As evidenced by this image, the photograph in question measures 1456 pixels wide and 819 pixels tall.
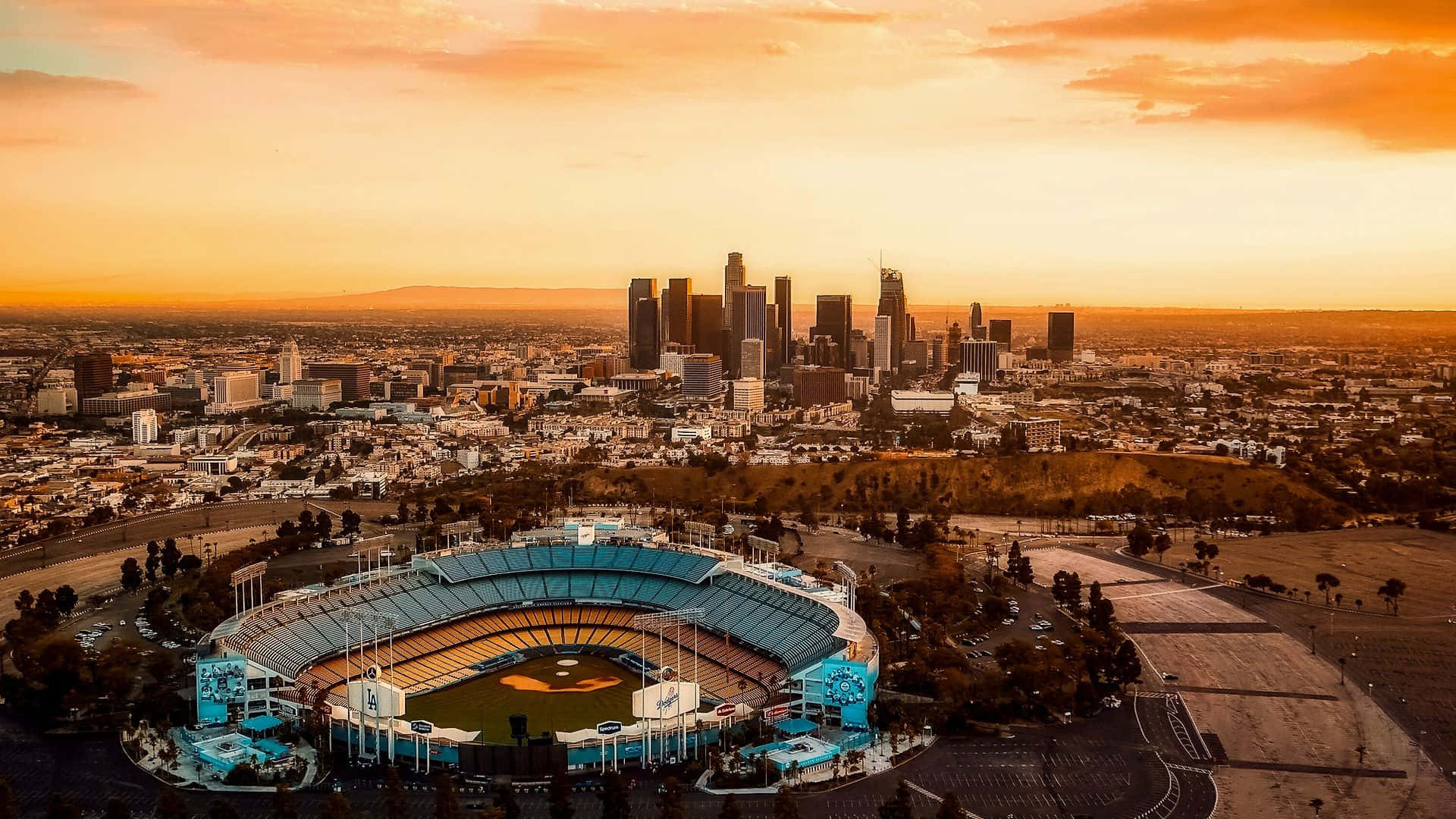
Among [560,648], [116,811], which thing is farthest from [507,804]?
[560,648]

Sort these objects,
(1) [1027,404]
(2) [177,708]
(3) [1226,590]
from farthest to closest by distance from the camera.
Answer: (1) [1027,404]
(3) [1226,590]
(2) [177,708]

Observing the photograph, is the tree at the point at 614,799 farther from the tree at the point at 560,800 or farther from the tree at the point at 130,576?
the tree at the point at 130,576

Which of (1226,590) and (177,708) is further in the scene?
(1226,590)

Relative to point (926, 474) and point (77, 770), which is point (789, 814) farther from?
point (926, 474)

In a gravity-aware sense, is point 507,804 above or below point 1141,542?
below

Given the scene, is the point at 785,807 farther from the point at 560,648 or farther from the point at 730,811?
the point at 560,648

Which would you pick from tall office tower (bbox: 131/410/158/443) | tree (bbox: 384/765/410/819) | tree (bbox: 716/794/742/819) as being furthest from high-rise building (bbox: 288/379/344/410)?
tree (bbox: 716/794/742/819)

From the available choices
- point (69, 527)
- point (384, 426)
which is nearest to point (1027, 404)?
point (384, 426)
